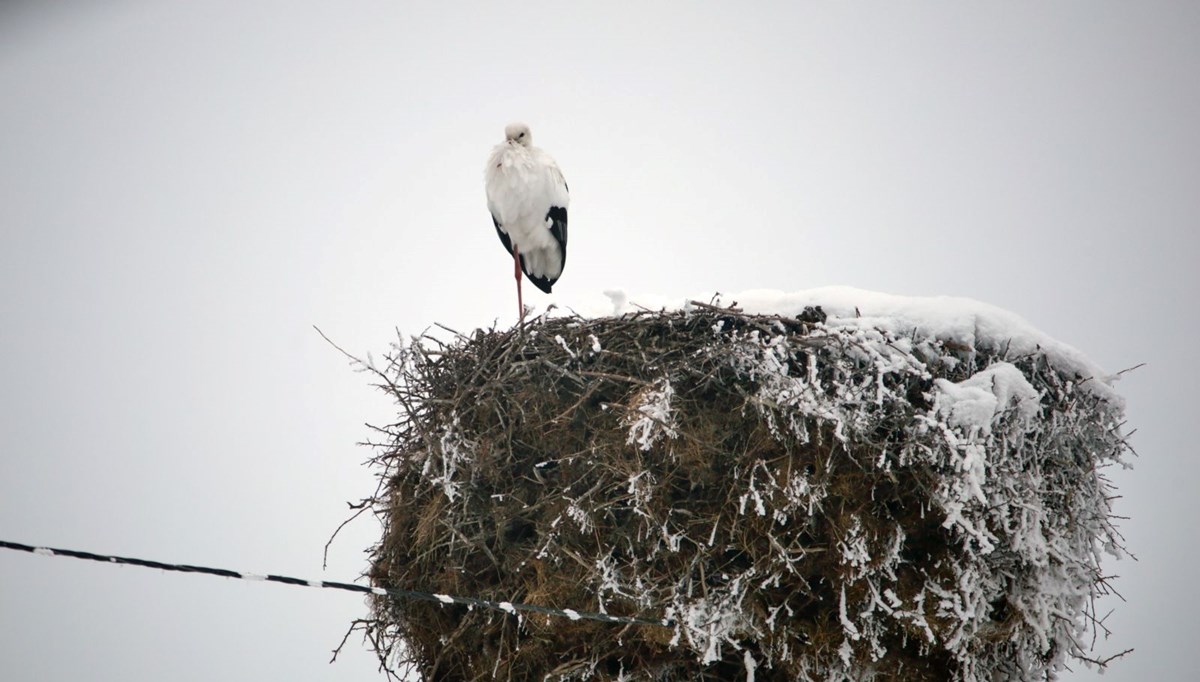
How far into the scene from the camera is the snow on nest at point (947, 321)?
5.21 m

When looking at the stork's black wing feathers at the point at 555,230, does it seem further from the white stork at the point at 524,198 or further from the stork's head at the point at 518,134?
the stork's head at the point at 518,134

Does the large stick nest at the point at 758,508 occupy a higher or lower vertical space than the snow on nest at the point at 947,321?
lower

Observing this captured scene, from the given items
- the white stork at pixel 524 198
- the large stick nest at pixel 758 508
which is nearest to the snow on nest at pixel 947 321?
the large stick nest at pixel 758 508

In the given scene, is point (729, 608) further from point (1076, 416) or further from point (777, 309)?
point (1076, 416)

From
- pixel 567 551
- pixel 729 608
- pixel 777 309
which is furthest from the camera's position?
pixel 777 309

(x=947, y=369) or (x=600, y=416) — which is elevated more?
(x=947, y=369)

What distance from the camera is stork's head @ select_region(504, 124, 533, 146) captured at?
27.3ft

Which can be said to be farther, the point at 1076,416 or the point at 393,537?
the point at 393,537

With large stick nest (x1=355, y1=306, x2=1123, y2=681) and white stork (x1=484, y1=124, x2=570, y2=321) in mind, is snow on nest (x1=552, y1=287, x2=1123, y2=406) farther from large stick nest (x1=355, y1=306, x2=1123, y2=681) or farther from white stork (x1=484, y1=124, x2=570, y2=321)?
white stork (x1=484, y1=124, x2=570, y2=321)

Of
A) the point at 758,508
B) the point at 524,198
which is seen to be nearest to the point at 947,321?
the point at 758,508

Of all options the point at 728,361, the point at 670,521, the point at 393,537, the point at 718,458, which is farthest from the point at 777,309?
the point at 393,537

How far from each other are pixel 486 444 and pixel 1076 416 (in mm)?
3165

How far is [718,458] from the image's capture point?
504 centimetres

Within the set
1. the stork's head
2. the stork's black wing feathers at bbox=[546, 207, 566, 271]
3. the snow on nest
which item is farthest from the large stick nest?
the stork's head
